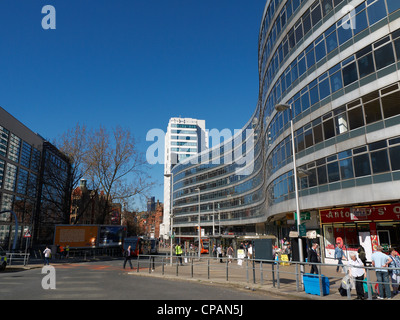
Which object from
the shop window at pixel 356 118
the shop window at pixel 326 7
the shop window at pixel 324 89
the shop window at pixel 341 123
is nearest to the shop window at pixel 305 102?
the shop window at pixel 324 89

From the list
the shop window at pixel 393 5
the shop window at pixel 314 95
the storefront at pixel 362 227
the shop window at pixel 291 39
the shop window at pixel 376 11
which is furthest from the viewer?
the shop window at pixel 291 39

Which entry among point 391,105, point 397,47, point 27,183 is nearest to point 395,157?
point 391,105

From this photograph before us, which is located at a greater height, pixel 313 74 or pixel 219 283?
pixel 313 74

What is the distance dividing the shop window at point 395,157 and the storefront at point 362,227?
3.01 m

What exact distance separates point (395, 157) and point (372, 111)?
2.98m

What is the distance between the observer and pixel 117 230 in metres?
39.6

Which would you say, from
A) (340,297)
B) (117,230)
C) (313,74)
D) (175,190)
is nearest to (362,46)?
(313,74)

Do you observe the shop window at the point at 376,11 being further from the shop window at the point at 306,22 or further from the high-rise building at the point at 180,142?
the high-rise building at the point at 180,142

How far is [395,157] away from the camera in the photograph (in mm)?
16219

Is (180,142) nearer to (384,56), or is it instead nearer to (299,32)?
(299,32)

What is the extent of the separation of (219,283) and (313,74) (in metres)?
15.8

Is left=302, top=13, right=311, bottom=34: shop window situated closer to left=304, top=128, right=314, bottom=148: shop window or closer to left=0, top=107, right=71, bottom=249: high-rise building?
left=304, top=128, right=314, bottom=148: shop window

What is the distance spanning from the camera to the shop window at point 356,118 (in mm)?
18156
